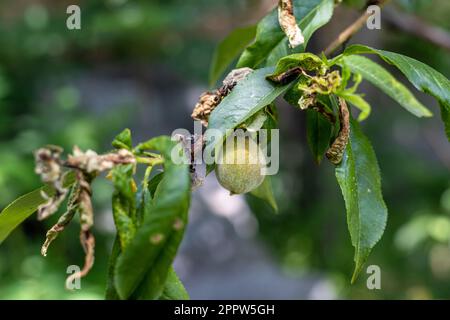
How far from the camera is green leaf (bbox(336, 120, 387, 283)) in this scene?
555 millimetres

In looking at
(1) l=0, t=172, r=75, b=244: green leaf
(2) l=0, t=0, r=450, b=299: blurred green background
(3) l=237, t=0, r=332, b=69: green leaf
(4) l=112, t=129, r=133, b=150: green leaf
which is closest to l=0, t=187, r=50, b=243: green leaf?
(1) l=0, t=172, r=75, b=244: green leaf

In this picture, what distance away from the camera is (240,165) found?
580 mm

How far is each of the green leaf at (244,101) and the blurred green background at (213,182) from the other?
1316 mm

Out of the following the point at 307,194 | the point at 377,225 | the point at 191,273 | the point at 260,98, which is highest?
the point at 260,98

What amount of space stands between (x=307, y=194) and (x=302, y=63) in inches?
110

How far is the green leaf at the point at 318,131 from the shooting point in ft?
2.12

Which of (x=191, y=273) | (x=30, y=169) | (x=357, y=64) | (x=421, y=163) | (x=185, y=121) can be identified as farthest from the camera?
(x=185, y=121)

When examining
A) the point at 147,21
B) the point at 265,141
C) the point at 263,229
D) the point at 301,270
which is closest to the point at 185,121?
the point at 147,21

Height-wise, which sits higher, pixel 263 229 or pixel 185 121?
pixel 185 121

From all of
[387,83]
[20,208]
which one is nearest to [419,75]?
[387,83]

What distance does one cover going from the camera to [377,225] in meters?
0.57

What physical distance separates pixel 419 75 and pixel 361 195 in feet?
0.44

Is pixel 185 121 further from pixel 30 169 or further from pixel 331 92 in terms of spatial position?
pixel 331 92

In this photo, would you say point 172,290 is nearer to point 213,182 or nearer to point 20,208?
point 20,208
